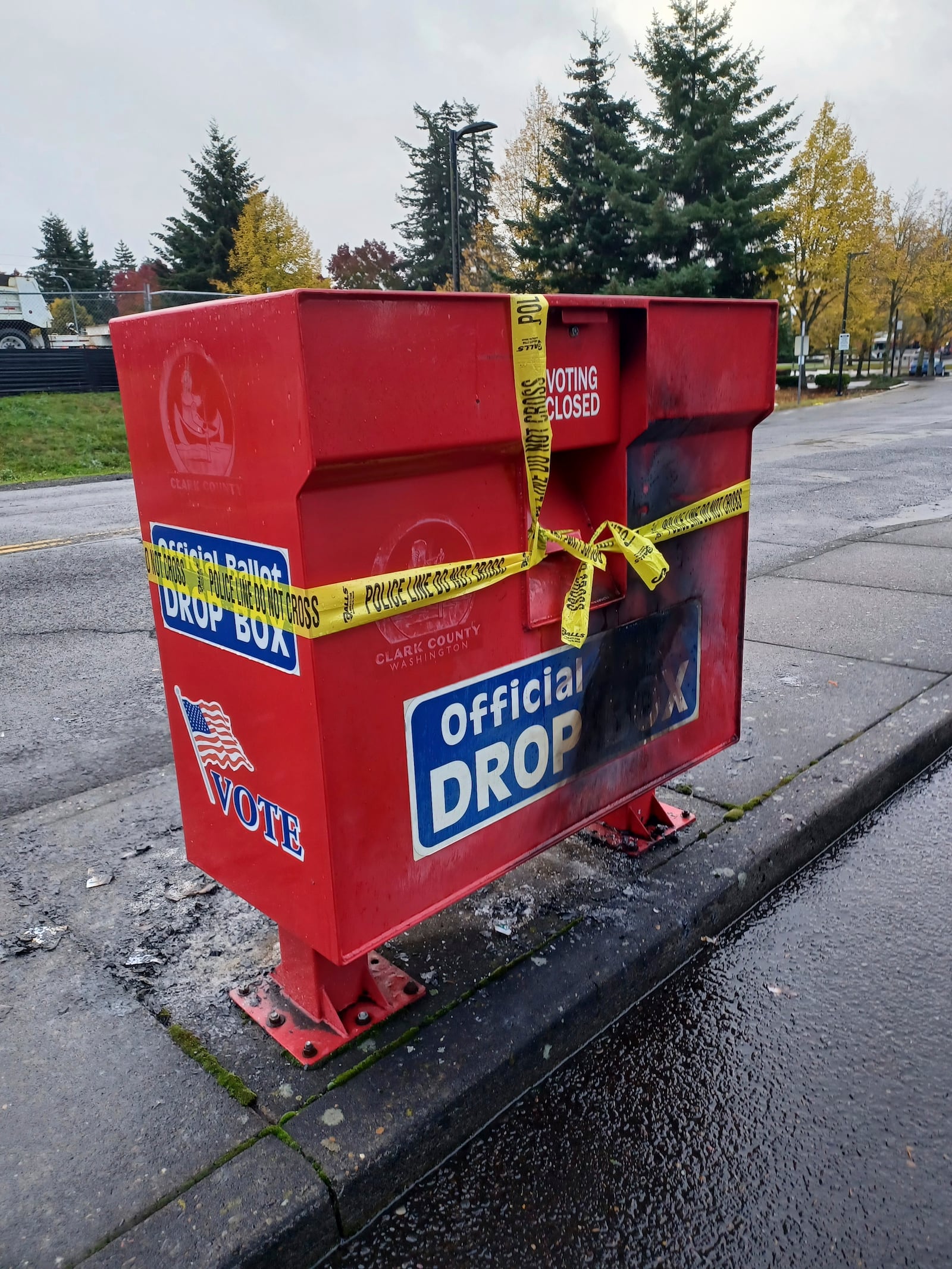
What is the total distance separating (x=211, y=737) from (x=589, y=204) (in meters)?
37.4

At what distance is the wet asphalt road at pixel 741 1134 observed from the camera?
175 centimetres

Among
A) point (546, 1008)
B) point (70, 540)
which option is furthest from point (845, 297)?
point (546, 1008)

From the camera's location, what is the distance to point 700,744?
288 centimetres

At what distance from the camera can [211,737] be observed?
217cm

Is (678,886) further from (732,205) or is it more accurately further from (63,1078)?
(732,205)

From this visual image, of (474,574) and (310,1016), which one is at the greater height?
(474,574)

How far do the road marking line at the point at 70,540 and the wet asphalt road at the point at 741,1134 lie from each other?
8135mm

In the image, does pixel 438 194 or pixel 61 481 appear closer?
pixel 61 481

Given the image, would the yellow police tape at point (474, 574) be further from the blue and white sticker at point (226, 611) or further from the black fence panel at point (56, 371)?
the black fence panel at point (56, 371)

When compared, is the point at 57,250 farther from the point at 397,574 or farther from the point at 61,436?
the point at 397,574

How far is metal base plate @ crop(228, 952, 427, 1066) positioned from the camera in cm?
207

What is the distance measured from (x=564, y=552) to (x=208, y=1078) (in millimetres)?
1454

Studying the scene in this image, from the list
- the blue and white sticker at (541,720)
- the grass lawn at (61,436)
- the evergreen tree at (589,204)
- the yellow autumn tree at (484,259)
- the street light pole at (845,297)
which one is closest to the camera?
the blue and white sticker at (541,720)

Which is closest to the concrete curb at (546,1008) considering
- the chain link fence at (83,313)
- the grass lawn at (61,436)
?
the grass lawn at (61,436)
